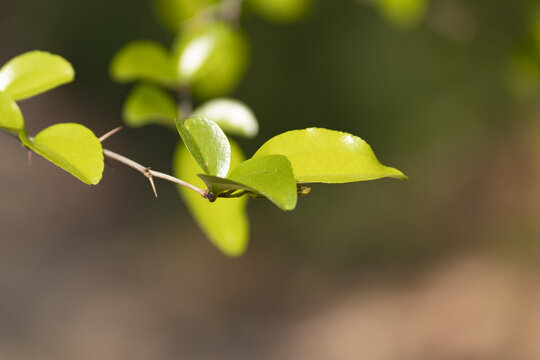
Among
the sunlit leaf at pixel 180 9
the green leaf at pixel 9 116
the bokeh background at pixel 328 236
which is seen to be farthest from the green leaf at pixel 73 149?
the bokeh background at pixel 328 236

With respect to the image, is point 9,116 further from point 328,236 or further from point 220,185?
point 328,236

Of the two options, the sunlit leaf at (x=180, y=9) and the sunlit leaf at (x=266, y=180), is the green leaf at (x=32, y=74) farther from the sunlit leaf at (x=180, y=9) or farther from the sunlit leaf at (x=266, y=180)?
the sunlit leaf at (x=180, y=9)

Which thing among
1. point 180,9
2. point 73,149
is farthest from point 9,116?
point 180,9

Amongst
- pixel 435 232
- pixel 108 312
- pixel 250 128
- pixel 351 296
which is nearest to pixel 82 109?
pixel 108 312

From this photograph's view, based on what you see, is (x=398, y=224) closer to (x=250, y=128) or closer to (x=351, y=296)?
(x=351, y=296)

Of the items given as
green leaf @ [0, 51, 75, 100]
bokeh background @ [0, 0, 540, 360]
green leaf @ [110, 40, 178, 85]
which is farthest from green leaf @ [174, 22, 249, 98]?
bokeh background @ [0, 0, 540, 360]
